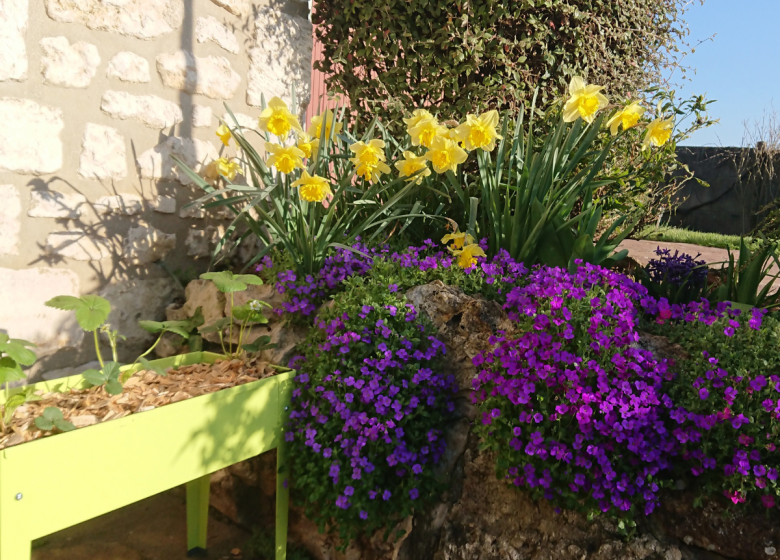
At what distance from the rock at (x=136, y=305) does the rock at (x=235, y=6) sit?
1349 mm

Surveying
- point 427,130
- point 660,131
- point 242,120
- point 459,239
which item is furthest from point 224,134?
point 660,131

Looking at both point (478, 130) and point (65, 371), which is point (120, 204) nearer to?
point (65, 371)

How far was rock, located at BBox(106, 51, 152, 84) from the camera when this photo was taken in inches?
96.3

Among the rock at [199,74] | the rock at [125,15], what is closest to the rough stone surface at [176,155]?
the rock at [199,74]

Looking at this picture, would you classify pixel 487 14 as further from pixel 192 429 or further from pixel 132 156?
pixel 192 429

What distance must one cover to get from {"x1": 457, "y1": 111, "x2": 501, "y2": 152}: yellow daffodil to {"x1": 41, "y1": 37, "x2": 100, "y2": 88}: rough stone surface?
1.51m

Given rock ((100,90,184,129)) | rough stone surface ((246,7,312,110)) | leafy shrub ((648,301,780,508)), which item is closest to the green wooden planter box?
rock ((100,90,184,129))

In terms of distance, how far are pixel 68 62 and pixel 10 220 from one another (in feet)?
2.16

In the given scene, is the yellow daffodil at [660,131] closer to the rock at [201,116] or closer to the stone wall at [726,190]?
the rock at [201,116]

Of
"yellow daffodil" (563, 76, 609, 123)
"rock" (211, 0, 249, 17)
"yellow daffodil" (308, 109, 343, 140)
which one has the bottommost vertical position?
"yellow daffodil" (308, 109, 343, 140)

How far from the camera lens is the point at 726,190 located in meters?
12.6

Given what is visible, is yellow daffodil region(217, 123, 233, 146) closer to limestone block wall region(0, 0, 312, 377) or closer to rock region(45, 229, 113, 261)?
limestone block wall region(0, 0, 312, 377)

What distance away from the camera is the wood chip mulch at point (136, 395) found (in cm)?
159

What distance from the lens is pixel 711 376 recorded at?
1582mm
